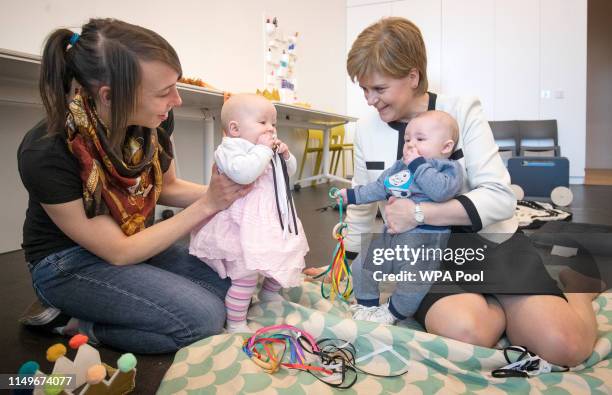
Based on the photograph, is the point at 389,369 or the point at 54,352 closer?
the point at 54,352

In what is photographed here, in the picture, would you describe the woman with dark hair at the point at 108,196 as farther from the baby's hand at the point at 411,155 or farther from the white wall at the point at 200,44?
the white wall at the point at 200,44

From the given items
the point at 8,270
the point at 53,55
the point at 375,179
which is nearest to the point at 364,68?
the point at 375,179

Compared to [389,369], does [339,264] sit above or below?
above

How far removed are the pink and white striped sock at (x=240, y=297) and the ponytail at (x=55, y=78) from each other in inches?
25.2

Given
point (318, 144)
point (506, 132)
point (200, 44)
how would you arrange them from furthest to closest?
point (318, 144)
point (506, 132)
point (200, 44)

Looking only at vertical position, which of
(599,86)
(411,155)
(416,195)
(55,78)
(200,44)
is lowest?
(416,195)

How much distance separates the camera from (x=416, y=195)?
120 cm

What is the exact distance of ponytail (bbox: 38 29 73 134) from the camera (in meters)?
1.00

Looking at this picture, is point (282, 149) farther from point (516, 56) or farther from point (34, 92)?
point (516, 56)

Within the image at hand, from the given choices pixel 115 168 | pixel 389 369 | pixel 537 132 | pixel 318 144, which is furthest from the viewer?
pixel 318 144

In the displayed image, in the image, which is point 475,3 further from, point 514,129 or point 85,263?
point 85,263

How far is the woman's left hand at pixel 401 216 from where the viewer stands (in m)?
1.15

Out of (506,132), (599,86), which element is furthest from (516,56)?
(599,86)

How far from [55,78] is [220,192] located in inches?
19.6
